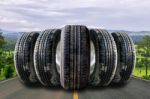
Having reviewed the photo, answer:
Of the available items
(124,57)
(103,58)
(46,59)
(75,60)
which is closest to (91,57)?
(103,58)

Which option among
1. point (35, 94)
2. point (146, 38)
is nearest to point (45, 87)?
point (35, 94)

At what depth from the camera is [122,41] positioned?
13281 millimetres

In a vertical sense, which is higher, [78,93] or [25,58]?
[25,58]

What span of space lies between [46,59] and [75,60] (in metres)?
1.32

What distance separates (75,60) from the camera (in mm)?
11711

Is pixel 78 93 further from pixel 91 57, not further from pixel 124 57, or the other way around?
pixel 124 57

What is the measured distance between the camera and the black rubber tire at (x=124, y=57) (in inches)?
516

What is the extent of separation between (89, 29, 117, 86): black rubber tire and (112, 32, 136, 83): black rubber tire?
→ 662 mm

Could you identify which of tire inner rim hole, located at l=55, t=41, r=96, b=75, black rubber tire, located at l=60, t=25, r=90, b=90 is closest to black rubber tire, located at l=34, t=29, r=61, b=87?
tire inner rim hole, located at l=55, t=41, r=96, b=75

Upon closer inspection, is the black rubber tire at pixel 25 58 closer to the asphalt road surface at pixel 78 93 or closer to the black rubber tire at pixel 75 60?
the asphalt road surface at pixel 78 93

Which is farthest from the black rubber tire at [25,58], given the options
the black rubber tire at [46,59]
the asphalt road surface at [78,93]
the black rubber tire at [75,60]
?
the black rubber tire at [75,60]

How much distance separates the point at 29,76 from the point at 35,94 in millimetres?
1986

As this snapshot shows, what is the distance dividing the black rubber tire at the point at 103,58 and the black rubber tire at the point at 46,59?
150cm

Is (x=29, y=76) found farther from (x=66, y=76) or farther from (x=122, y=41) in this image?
(x=122, y=41)
